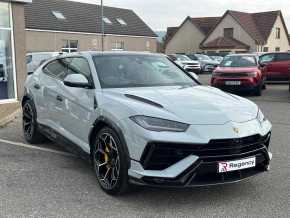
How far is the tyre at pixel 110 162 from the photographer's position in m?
4.46

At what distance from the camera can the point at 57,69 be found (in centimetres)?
657

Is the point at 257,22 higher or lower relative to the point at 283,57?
lower

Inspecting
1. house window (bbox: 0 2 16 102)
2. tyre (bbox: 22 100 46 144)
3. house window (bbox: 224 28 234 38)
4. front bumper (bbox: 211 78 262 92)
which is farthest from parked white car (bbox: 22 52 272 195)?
house window (bbox: 224 28 234 38)

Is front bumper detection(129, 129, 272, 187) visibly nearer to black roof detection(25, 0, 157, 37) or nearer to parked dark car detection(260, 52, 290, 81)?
parked dark car detection(260, 52, 290, 81)

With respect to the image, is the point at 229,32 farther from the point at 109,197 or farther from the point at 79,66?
the point at 109,197

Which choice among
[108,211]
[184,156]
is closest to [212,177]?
[184,156]

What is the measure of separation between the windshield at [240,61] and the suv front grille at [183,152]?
40.4 feet

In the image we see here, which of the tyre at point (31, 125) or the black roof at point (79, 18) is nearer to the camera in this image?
the tyre at point (31, 125)

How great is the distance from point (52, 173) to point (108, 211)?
1.54 meters

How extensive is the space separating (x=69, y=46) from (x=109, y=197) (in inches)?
1362

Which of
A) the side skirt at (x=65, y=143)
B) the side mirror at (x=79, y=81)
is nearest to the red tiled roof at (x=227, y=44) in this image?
the side skirt at (x=65, y=143)

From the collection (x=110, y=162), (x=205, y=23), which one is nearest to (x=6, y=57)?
(x=110, y=162)

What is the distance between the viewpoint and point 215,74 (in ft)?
52.3

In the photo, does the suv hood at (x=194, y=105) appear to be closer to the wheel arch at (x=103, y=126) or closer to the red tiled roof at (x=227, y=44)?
the wheel arch at (x=103, y=126)
